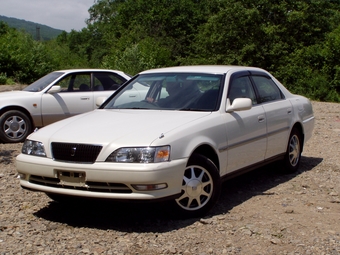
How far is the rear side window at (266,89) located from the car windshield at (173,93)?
835 millimetres

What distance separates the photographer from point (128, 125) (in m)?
5.71

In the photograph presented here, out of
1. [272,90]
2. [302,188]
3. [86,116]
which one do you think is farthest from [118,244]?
[272,90]

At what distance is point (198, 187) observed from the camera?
→ 5.65 metres

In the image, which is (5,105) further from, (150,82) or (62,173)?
(62,173)

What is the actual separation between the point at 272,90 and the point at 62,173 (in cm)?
344

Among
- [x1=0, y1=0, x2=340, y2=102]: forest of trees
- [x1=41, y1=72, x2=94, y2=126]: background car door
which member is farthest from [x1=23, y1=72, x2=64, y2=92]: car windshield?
[x1=0, y1=0, x2=340, y2=102]: forest of trees

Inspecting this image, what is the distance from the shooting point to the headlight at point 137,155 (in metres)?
5.16

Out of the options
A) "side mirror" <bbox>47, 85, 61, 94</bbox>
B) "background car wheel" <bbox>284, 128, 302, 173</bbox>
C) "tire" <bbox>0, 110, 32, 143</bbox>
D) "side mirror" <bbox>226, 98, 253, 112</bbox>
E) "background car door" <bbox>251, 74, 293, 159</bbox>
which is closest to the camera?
"side mirror" <bbox>226, 98, 253, 112</bbox>

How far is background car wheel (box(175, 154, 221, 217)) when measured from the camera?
18.3 ft

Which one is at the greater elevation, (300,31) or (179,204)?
(300,31)

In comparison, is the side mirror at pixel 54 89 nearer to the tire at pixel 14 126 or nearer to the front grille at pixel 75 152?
the tire at pixel 14 126

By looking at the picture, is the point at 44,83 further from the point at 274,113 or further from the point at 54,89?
the point at 274,113

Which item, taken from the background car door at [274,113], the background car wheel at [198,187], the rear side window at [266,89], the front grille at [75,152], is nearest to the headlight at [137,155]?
the front grille at [75,152]

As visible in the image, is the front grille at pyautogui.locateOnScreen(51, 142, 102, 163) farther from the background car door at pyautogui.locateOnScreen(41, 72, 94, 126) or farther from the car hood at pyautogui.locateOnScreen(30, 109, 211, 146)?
the background car door at pyautogui.locateOnScreen(41, 72, 94, 126)
